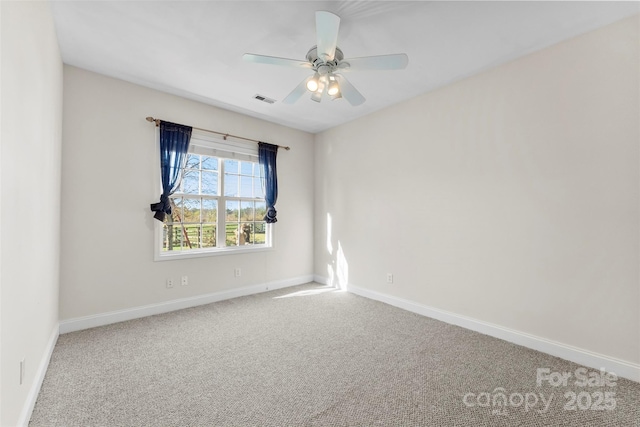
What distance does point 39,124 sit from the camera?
1884mm

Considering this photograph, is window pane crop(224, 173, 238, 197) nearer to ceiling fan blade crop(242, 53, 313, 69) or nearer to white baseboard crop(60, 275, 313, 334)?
white baseboard crop(60, 275, 313, 334)

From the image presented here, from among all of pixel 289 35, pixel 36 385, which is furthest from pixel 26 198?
pixel 289 35

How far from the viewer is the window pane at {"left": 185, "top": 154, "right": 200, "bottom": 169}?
12.4ft

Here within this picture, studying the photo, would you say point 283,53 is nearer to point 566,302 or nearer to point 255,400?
point 255,400

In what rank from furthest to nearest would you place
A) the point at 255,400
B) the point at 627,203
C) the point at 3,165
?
the point at 627,203 → the point at 255,400 → the point at 3,165

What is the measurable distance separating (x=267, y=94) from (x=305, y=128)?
1388 millimetres

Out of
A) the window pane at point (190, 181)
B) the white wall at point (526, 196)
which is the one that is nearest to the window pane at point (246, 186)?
the window pane at point (190, 181)

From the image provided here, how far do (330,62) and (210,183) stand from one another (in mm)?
2547

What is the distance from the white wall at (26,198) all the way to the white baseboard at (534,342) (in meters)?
3.47

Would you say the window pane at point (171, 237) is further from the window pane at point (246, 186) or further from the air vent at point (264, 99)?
the air vent at point (264, 99)

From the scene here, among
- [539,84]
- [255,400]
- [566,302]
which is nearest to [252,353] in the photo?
[255,400]

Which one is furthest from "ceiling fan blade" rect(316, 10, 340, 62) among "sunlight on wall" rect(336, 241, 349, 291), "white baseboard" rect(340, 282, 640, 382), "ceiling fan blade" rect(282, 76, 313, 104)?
"sunlight on wall" rect(336, 241, 349, 291)

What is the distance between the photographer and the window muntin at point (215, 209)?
3693mm

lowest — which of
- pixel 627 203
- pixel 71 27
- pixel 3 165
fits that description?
pixel 627 203
